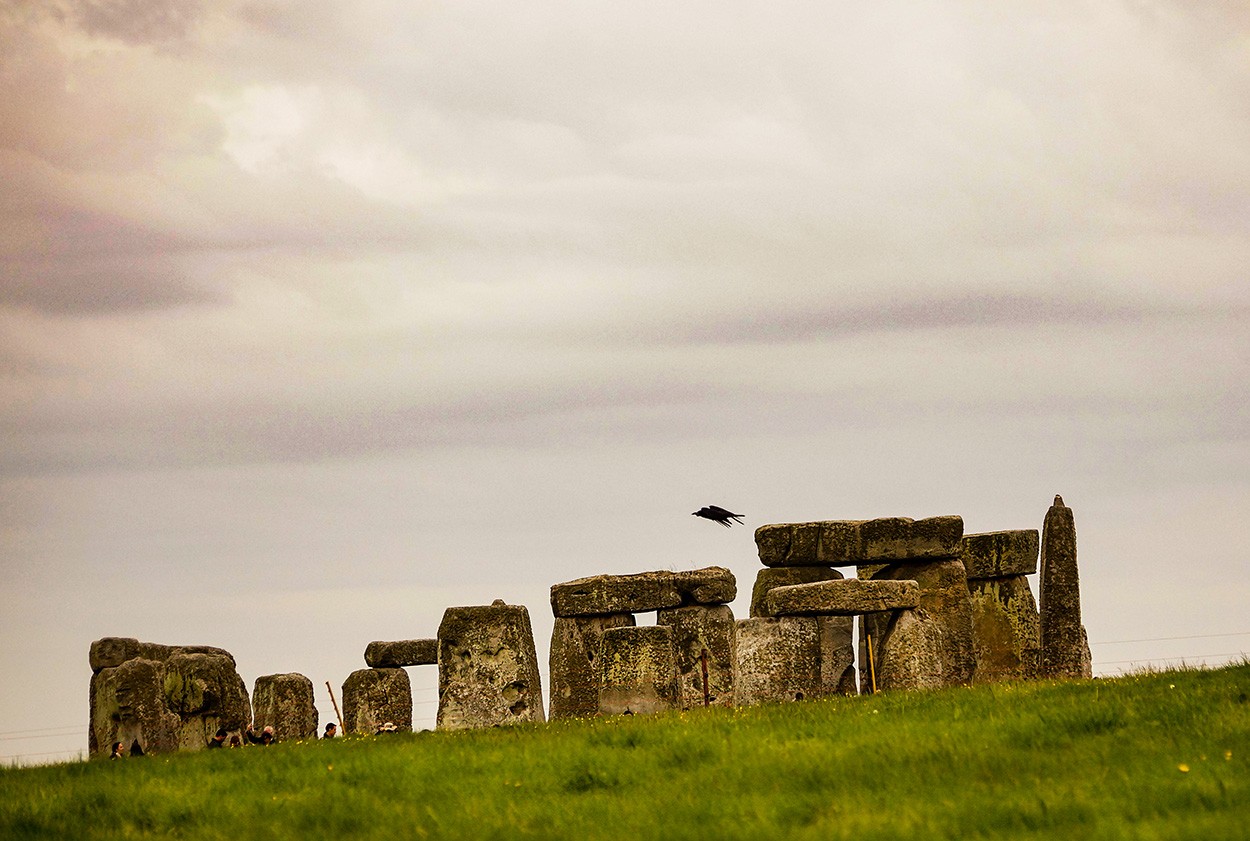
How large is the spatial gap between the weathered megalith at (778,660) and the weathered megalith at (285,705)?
32.9 ft

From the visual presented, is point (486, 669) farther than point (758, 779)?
Yes

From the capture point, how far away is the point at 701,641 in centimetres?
3200

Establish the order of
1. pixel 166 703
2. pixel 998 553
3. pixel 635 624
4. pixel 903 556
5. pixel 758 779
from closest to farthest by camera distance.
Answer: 1. pixel 758 779
2. pixel 166 703
3. pixel 635 624
4. pixel 903 556
5. pixel 998 553

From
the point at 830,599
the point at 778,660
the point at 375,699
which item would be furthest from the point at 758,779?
the point at 375,699

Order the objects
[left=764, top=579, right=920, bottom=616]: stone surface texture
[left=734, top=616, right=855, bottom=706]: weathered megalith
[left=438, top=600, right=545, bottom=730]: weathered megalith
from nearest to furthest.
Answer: [left=734, top=616, right=855, bottom=706]: weathered megalith < [left=764, top=579, right=920, bottom=616]: stone surface texture < [left=438, top=600, right=545, bottom=730]: weathered megalith

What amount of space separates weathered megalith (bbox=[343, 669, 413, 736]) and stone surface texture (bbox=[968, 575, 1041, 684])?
1065cm

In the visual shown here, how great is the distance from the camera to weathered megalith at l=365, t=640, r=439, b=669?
108 ft

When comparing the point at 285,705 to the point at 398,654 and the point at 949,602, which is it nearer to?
the point at 398,654

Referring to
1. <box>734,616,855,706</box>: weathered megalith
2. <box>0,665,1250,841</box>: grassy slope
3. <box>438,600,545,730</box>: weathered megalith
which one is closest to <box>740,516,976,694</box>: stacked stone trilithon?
<box>734,616,855,706</box>: weathered megalith

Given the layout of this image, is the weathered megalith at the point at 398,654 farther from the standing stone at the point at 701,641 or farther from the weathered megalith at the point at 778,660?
the weathered megalith at the point at 778,660

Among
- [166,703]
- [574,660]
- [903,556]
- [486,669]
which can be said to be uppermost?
[903,556]

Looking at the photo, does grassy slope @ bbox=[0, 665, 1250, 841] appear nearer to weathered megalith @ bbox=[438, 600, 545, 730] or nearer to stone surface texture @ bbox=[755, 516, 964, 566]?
weathered megalith @ bbox=[438, 600, 545, 730]

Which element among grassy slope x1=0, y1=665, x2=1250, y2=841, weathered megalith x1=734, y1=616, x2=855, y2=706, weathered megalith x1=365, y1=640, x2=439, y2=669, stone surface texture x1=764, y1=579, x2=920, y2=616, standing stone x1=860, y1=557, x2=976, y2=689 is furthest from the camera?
weathered megalith x1=365, y1=640, x2=439, y2=669

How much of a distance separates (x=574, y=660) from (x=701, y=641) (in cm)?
236
